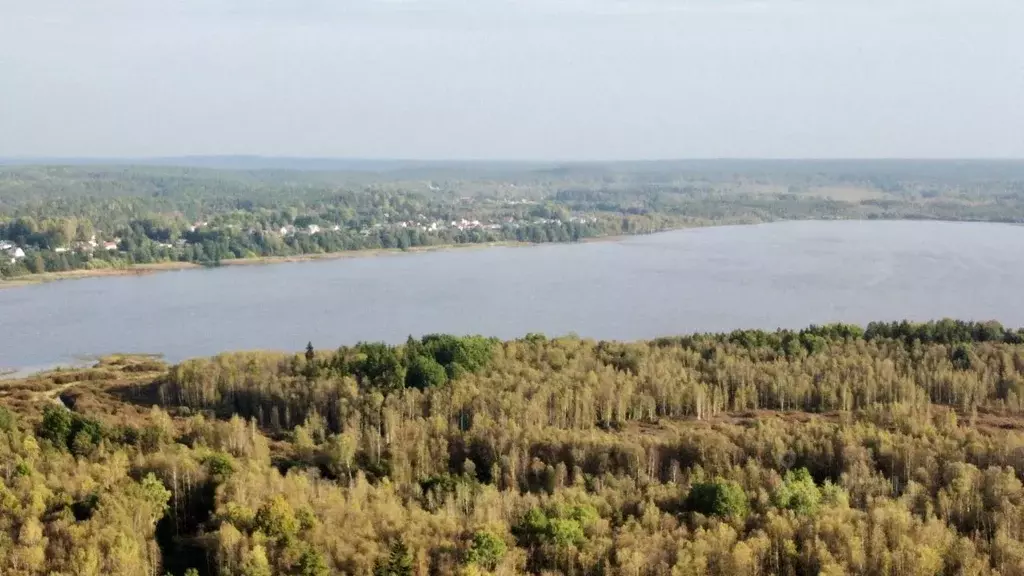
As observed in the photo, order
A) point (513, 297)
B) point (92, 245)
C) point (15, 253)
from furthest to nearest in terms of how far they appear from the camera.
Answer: point (92, 245) → point (15, 253) → point (513, 297)

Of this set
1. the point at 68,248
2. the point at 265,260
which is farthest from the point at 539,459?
the point at 68,248

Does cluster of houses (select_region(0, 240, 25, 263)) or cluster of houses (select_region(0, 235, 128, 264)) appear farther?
cluster of houses (select_region(0, 235, 128, 264))

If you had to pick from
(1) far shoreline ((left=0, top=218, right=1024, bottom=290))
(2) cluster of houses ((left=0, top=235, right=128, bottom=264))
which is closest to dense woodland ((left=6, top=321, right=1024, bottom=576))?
(1) far shoreline ((left=0, top=218, right=1024, bottom=290))

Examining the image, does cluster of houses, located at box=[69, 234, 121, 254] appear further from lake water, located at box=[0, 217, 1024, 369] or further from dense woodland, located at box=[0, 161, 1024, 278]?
lake water, located at box=[0, 217, 1024, 369]

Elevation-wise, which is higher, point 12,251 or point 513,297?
point 12,251

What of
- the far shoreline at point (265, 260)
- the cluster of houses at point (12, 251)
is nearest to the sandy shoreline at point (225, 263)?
the far shoreline at point (265, 260)

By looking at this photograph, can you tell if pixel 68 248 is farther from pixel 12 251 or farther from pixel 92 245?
pixel 12 251
